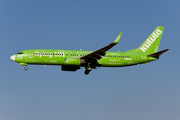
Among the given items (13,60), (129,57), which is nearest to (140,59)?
(129,57)

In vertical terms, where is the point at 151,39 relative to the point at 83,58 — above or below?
above

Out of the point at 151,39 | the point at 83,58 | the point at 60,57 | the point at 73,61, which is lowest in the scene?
the point at 73,61

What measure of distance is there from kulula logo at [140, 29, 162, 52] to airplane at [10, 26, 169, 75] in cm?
166

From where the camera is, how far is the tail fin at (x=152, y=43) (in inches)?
2120

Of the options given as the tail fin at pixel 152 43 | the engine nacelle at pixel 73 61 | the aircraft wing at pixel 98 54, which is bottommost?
the engine nacelle at pixel 73 61

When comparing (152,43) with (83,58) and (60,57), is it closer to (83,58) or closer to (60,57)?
(83,58)

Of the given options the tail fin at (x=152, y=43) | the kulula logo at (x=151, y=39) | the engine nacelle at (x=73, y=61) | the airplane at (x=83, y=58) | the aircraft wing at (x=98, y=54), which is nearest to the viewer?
the aircraft wing at (x=98, y=54)

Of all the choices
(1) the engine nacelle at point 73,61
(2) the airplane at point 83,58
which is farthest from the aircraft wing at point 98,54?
(1) the engine nacelle at point 73,61

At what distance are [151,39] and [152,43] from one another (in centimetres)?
104

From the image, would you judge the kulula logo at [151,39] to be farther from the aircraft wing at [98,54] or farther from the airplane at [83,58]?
the aircraft wing at [98,54]

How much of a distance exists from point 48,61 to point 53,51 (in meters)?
1.88

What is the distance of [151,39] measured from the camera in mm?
55500

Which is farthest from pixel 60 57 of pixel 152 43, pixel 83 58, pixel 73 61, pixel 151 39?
pixel 151 39

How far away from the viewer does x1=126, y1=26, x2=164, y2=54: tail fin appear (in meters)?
53.8
